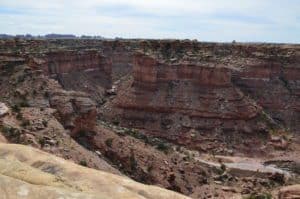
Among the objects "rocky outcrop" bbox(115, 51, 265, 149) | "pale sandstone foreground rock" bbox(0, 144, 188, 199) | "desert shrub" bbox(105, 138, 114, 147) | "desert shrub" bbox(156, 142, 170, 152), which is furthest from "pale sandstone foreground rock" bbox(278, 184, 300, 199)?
"rocky outcrop" bbox(115, 51, 265, 149)

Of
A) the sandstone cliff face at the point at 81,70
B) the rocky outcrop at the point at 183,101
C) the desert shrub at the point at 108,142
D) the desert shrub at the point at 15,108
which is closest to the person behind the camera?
the desert shrub at the point at 15,108

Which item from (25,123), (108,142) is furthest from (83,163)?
(108,142)

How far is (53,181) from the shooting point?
24.4 m

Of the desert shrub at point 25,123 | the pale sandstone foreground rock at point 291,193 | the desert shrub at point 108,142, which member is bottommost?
the pale sandstone foreground rock at point 291,193

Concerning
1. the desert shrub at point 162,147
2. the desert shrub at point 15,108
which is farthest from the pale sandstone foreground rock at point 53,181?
the desert shrub at point 162,147

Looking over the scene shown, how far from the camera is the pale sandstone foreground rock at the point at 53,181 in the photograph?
22.2 meters

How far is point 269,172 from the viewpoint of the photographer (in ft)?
205

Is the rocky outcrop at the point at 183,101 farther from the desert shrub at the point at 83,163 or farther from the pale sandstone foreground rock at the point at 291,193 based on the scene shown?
the desert shrub at the point at 83,163

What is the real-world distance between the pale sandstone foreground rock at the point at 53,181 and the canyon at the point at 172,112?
11882 mm

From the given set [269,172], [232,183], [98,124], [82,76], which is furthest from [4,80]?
[82,76]

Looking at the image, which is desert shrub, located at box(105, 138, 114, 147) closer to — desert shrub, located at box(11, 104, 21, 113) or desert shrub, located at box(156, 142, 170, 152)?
desert shrub, located at box(156, 142, 170, 152)

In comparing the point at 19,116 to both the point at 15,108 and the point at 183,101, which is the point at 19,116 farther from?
the point at 183,101

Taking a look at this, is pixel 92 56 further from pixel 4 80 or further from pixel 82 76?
pixel 4 80

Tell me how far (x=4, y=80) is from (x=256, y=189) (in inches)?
944
